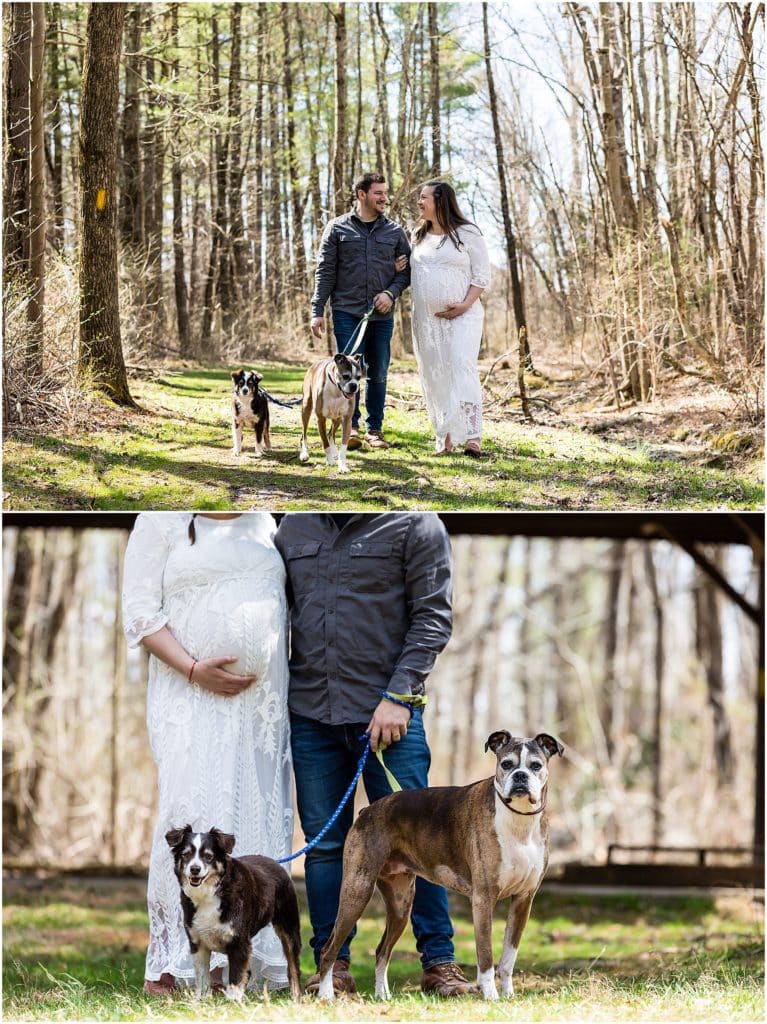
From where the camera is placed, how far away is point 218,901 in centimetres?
428

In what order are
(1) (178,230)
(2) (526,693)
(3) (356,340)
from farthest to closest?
(2) (526,693)
(1) (178,230)
(3) (356,340)

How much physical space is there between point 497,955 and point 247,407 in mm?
4324

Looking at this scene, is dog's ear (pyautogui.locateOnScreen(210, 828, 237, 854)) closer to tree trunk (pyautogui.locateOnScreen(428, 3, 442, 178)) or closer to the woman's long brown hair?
the woman's long brown hair

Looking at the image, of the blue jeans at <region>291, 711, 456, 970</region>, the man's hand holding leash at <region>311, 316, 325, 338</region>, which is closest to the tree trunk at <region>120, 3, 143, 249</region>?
the man's hand holding leash at <region>311, 316, 325, 338</region>

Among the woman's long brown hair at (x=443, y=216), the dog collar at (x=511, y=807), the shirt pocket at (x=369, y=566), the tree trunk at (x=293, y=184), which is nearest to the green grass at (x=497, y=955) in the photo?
the dog collar at (x=511, y=807)

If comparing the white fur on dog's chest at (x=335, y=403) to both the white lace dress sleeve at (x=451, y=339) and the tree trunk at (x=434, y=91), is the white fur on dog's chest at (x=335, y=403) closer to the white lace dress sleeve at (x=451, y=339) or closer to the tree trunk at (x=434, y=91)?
the white lace dress sleeve at (x=451, y=339)

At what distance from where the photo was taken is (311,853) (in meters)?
4.83

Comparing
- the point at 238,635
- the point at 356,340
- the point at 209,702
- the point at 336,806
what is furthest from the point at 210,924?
the point at 356,340

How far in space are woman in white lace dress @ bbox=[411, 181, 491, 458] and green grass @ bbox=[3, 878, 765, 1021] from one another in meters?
3.56

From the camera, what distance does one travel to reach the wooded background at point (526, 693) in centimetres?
1258

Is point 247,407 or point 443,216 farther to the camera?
point 443,216

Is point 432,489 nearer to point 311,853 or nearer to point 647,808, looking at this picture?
point 311,853

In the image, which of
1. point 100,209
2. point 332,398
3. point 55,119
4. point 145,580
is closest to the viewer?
point 145,580

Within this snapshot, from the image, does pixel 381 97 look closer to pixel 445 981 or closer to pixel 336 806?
pixel 336 806
